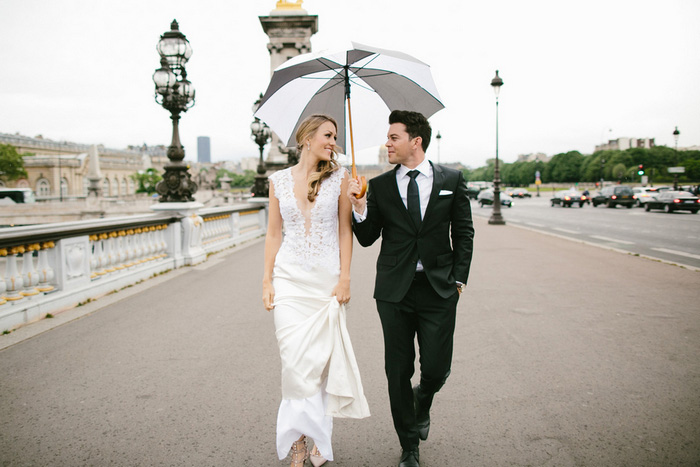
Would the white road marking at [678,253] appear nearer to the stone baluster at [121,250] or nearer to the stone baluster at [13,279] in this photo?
the stone baluster at [121,250]

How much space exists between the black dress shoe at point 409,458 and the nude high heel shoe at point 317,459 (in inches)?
18.9

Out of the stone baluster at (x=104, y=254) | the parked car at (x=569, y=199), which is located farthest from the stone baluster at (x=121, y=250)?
the parked car at (x=569, y=199)

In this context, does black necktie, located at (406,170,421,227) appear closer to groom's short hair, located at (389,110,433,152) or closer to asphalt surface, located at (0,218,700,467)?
groom's short hair, located at (389,110,433,152)

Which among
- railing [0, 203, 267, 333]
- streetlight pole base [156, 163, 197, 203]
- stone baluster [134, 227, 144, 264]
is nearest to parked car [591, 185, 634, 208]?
railing [0, 203, 267, 333]

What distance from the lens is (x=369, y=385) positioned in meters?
4.21

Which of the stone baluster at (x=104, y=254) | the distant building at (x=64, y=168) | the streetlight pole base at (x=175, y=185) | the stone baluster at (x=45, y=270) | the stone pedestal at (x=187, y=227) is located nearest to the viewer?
the stone baluster at (x=45, y=270)

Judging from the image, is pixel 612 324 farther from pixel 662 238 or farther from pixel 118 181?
pixel 118 181

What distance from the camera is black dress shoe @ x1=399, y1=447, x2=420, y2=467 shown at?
9.41ft

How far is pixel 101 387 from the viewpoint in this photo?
4172 millimetres

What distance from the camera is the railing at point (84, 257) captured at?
5906 mm

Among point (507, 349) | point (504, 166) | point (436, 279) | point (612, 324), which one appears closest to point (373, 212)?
point (436, 279)

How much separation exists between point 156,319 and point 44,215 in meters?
41.1

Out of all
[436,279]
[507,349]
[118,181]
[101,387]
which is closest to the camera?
[436,279]

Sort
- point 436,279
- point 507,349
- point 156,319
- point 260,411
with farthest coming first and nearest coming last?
point 156,319
point 507,349
point 260,411
point 436,279
